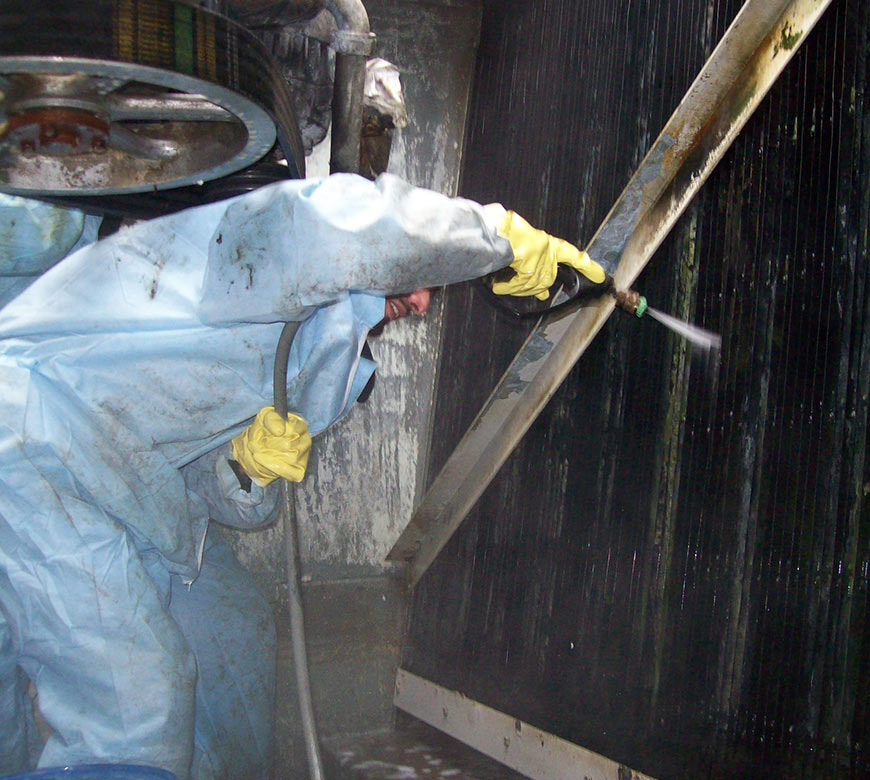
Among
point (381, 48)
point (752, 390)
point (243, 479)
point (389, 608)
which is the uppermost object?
point (381, 48)

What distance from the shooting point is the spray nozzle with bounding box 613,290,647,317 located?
1.90 meters

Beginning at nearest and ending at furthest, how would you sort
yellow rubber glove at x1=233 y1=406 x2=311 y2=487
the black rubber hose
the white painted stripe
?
the black rubber hose < yellow rubber glove at x1=233 y1=406 x2=311 y2=487 < the white painted stripe

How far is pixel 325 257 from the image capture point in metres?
1.53

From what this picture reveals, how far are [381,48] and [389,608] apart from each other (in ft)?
6.02

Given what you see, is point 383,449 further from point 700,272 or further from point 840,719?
point 840,719

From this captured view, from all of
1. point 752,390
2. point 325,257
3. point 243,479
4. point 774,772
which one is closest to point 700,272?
point 752,390

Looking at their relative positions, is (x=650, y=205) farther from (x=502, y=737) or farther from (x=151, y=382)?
(x=502, y=737)

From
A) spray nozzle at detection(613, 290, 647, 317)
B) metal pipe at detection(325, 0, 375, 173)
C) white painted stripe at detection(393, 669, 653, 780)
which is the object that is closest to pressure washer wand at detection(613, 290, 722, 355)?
spray nozzle at detection(613, 290, 647, 317)

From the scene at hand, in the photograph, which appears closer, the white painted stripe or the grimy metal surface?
the grimy metal surface

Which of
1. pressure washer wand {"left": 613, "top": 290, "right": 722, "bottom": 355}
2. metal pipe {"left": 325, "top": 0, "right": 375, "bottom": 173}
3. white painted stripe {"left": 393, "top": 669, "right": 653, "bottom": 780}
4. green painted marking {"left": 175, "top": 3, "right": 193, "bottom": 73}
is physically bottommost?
white painted stripe {"left": 393, "top": 669, "right": 653, "bottom": 780}

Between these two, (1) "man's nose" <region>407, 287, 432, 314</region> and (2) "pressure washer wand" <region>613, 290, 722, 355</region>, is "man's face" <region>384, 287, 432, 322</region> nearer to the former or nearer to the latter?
(1) "man's nose" <region>407, 287, 432, 314</region>

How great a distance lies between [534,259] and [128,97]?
84 centimetres

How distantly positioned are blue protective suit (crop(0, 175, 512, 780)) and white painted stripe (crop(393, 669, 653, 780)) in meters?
0.86

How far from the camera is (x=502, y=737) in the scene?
2275 millimetres
